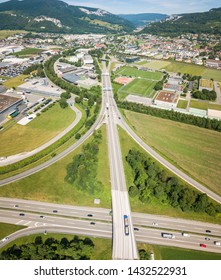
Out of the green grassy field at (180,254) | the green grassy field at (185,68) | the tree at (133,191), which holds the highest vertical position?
the green grassy field at (185,68)

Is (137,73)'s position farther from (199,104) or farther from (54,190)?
(54,190)

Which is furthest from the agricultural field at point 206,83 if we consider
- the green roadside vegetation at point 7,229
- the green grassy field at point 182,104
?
the green roadside vegetation at point 7,229

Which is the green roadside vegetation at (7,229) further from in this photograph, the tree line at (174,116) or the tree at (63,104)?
the tree line at (174,116)

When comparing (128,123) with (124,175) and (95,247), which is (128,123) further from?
(95,247)

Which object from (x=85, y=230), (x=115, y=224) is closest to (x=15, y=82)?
(x=85, y=230)

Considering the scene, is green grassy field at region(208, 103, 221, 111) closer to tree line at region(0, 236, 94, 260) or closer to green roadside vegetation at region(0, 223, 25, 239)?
tree line at region(0, 236, 94, 260)

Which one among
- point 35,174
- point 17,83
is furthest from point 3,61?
point 35,174

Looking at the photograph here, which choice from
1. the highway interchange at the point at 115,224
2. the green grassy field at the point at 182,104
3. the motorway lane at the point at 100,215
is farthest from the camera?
the green grassy field at the point at 182,104
